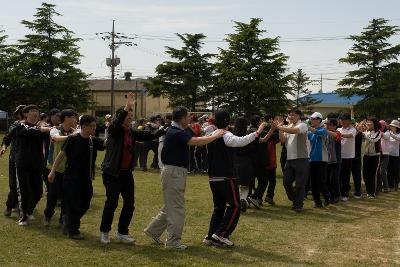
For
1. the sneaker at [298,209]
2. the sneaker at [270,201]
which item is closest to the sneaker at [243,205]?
the sneaker at [298,209]

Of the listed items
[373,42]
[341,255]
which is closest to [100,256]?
[341,255]

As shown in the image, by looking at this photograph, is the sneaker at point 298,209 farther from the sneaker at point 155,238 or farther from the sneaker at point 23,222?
the sneaker at point 23,222

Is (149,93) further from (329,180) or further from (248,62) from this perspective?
(329,180)

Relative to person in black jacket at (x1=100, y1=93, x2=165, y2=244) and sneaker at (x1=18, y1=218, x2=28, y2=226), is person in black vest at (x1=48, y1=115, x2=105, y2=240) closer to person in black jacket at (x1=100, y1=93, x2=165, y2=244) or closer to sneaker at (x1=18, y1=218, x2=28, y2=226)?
person in black jacket at (x1=100, y1=93, x2=165, y2=244)

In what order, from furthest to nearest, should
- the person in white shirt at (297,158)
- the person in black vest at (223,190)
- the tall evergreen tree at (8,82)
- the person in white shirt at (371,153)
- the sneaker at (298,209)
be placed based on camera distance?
the tall evergreen tree at (8,82) < the person in white shirt at (371,153) < the sneaker at (298,209) < the person in white shirt at (297,158) < the person in black vest at (223,190)

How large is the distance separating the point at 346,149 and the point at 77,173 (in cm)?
689

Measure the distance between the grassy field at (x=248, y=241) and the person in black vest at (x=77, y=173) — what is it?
365mm

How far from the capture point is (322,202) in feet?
38.1

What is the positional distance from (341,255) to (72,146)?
13.2 feet

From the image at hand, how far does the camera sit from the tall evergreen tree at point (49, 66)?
169 feet

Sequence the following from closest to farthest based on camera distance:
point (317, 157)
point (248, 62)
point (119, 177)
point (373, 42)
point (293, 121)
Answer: point (119, 177)
point (293, 121)
point (317, 157)
point (248, 62)
point (373, 42)

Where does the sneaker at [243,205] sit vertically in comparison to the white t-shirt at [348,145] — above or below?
below

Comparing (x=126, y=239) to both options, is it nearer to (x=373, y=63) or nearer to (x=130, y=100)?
(x=130, y=100)

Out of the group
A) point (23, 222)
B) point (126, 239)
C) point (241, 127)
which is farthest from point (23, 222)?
point (241, 127)
